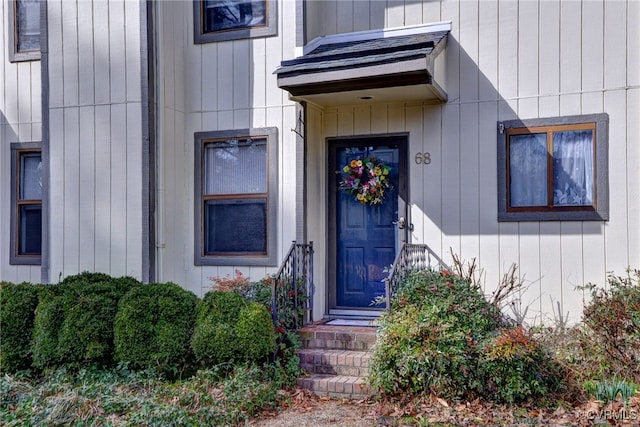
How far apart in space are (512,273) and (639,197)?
1.42 m

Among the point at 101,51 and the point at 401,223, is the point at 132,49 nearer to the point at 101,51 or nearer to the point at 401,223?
the point at 101,51

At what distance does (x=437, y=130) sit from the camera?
6527mm

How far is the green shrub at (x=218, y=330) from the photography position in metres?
5.38

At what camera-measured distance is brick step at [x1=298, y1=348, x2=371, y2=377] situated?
223 inches

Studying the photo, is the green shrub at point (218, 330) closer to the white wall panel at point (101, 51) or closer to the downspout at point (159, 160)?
the downspout at point (159, 160)

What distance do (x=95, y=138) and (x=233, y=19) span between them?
7.20 ft

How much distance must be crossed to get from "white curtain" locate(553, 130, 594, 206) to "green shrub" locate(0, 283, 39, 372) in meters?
5.59

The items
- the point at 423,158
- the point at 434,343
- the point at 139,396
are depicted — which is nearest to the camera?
the point at 434,343

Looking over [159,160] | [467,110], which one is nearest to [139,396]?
[159,160]

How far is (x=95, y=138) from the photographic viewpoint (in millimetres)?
6973

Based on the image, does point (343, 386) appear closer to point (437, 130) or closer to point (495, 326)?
point (495, 326)

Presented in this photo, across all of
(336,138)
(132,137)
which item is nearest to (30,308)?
(132,137)

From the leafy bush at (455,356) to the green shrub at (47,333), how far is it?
3.15 metres

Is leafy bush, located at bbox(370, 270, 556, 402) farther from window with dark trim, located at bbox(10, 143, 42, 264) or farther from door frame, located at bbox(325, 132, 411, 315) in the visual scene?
window with dark trim, located at bbox(10, 143, 42, 264)
